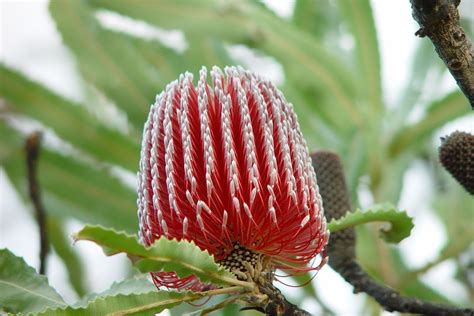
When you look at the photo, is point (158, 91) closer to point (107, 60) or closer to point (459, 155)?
point (107, 60)

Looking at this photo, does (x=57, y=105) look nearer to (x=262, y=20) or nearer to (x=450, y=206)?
(x=262, y=20)

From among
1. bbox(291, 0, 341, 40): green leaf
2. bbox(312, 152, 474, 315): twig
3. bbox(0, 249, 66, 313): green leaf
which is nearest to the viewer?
bbox(0, 249, 66, 313): green leaf

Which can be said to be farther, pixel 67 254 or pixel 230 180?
pixel 67 254

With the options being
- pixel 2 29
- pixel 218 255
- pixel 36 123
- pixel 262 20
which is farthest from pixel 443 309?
pixel 2 29

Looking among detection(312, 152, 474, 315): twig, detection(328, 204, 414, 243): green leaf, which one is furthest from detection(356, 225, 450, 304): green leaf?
detection(328, 204, 414, 243): green leaf

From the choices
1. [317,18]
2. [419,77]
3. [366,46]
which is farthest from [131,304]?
[317,18]

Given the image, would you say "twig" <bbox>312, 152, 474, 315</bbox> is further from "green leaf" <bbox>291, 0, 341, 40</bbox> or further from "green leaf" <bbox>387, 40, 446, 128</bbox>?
"green leaf" <bbox>291, 0, 341, 40</bbox>
